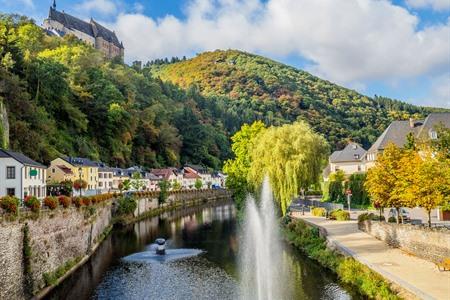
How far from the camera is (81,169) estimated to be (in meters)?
59.2

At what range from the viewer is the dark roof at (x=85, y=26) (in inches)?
5413

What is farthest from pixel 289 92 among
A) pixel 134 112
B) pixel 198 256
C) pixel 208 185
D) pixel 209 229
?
pixel 198 256

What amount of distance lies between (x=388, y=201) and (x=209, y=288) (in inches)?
481

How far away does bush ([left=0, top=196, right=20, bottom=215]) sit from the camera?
17250 mm

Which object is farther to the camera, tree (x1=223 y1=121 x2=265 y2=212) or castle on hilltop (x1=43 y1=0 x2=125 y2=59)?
castle on hilltop (x1=43 y1=0 x2=125 y2=59)

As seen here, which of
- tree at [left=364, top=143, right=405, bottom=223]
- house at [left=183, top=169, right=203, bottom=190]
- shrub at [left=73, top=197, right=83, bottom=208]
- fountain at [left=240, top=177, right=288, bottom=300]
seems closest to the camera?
fountain at [left=240, top=177, right=288, bottom=300]

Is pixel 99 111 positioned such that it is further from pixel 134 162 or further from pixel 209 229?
pixel 209 229

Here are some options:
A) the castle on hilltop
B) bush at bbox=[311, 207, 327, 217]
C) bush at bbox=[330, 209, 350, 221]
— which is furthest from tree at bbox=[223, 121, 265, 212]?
the castle on hilltop

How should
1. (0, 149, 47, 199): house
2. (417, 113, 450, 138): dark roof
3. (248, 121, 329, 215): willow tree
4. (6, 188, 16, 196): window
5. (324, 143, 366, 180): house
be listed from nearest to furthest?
(248, 121, 329, 215): willow tree < (0, 149, 47, 199): house < (6, 188, 16, 196): window < (417, 113, 450, 138): dark roof < (324, 143, 366, 180): house

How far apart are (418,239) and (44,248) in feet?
60.9

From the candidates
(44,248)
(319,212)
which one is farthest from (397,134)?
(44,248)

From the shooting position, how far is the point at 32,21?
102m

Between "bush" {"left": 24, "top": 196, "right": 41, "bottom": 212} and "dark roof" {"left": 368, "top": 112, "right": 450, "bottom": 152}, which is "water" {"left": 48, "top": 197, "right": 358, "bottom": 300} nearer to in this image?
"bush" {"left": 24, "top": 196, "right": 41, "bottom": 212}

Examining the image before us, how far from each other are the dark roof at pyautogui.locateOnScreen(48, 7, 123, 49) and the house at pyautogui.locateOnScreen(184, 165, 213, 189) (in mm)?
65170
